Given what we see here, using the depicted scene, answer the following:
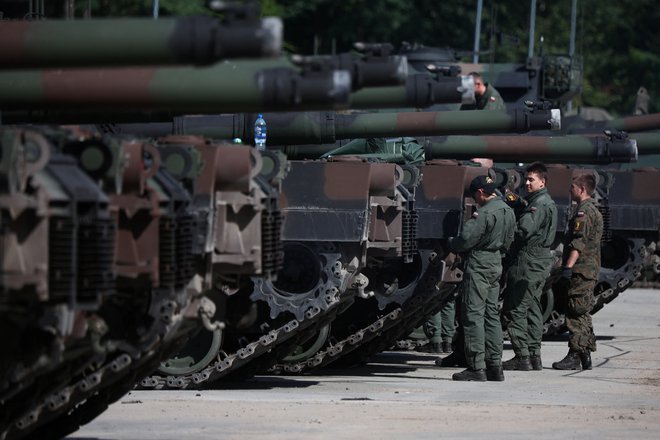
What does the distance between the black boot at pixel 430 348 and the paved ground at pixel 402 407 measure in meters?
1.15

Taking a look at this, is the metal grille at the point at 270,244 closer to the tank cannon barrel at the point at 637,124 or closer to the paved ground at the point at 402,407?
the paved ground at the point at 402,407

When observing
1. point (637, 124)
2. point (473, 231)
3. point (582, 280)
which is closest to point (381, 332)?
point (473, 231)

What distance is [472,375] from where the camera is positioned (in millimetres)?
16859

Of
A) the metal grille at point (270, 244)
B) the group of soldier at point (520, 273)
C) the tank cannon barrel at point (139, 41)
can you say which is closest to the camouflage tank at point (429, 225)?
the group of soldier at point (520, 273)

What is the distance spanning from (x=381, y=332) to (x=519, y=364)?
4.45 feet

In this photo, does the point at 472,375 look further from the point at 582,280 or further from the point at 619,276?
the point at 619,276

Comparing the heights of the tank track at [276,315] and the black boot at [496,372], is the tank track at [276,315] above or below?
above

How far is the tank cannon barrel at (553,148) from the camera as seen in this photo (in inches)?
704

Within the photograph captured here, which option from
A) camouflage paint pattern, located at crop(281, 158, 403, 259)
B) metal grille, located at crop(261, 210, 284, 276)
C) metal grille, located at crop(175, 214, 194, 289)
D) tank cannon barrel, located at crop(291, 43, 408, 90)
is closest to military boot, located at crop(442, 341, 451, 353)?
camouflage paint pattern, located at crop(281, 158, 403, 259)

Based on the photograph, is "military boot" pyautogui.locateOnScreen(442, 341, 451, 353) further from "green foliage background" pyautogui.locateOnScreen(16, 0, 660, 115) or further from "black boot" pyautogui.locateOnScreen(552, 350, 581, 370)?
"green foliage background" pyautogui.locateOnScreen(16, 0, 660, 115)

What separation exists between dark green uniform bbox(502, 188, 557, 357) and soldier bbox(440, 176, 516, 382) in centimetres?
103

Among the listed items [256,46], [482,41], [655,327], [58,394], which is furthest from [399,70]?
[482,41]

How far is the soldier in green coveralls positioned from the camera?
16.7 m

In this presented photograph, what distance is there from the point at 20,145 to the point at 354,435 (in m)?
4.11
